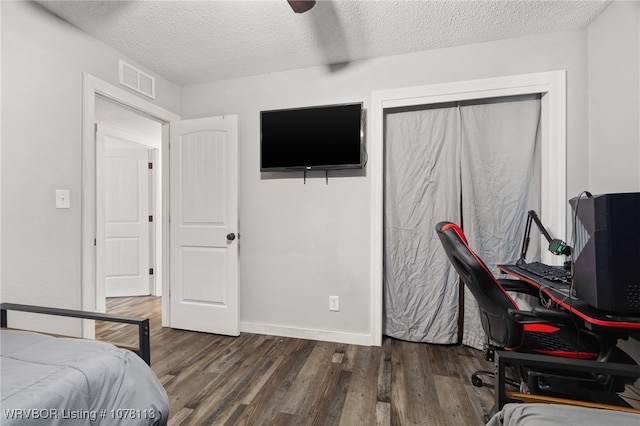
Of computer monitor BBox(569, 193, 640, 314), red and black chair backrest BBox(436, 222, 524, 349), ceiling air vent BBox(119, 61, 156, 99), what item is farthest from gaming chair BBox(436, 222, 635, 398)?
ceiling air vent BBox(119, 61, 156, 99)

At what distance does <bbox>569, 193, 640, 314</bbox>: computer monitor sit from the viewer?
1.17 meters

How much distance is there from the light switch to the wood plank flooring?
130 cm

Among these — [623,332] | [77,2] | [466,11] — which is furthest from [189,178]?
[623,332]

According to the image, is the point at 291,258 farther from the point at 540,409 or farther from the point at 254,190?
the point at 540,409

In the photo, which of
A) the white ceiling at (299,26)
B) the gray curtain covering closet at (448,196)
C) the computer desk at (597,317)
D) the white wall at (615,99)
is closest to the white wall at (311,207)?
the white ceiling at (299,26)

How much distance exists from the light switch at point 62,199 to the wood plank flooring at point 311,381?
1301mm

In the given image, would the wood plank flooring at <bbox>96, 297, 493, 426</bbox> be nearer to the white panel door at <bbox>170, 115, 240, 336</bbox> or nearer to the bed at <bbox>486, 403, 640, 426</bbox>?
the white panel door at <bbox>170, 115, 240, 336</bbox>

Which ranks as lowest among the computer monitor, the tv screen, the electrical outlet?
the electrical outlet

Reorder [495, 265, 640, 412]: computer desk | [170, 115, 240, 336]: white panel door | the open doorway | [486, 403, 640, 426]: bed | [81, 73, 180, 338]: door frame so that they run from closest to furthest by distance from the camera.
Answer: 1. [486, 403, 640, 426]: bed
2. [495, 265, 640, 412]: computer desk
3. [81, 73, 180, 338]: door frame
4. [170, 115, 240, 336]: white panel door
5. the open doorway

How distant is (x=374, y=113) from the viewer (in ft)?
8.40

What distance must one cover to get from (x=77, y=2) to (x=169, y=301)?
252 cm

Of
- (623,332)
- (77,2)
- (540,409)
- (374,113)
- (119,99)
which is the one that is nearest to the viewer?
(540,409)

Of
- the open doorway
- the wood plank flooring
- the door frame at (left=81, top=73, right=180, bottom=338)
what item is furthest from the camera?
the open doorway

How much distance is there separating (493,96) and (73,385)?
2.95 meters
